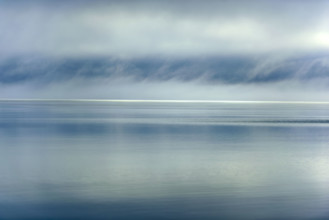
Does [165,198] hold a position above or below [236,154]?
below

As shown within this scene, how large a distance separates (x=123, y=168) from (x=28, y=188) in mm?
6814

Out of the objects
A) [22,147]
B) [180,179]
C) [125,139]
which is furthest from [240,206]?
[125,139]

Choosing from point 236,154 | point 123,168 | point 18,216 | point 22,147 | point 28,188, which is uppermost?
point 22,147

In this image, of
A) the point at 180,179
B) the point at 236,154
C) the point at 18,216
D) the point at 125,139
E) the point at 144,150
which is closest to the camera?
the point at 18,216

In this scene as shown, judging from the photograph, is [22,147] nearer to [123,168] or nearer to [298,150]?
[123,168]

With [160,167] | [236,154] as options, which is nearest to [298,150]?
[236,154]

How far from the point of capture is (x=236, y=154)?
1352 inches

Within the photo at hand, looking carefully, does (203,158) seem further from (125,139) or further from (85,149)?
(125,139)

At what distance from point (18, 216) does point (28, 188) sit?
16.3ft

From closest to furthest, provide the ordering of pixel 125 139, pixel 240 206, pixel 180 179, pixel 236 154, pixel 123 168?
pixel 240 206
pixel 180 179
pixel 123 168
pixel 236 154
pixel 125 139

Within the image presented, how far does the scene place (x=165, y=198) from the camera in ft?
62.3

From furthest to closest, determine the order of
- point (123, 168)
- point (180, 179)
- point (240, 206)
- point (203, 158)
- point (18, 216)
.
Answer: point (203, 158) < point (123, 168) < point (180, 179) < point (240, 206) < point (18, 216)

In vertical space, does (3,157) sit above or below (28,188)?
above

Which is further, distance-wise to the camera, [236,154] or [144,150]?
[144,150]
